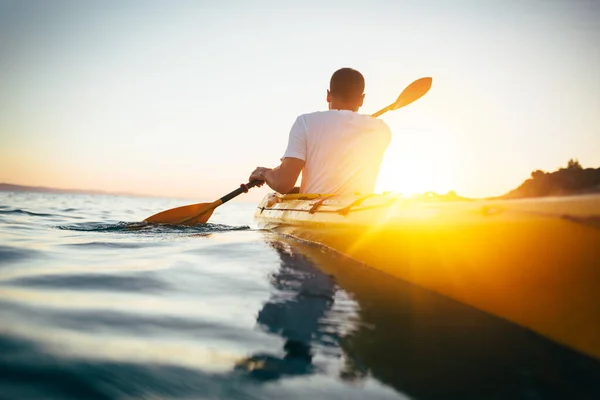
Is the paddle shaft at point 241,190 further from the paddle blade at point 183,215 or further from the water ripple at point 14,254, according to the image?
the water ripple at point 14,254

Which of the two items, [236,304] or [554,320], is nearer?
[554,320]

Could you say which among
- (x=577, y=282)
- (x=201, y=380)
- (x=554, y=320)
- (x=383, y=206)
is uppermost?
(x=383, y=206)

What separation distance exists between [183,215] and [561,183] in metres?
5.79

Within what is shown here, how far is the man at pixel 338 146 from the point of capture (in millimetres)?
3998

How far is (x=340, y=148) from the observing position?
13.3 feet

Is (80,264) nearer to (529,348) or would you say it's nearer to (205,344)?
(205,344)

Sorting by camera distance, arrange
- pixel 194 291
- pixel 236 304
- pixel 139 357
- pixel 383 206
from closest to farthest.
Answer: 1. pixel 139 357
2. pixel 236 304
3. pixel 194 291
4. pixel 383 206

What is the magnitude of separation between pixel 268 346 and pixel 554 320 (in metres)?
1.20

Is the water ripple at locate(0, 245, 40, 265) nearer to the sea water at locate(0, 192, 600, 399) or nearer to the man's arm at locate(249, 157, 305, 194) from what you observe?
the sea water at locate(0, 192, 600, 399)

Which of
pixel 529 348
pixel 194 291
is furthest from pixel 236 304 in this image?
pixel 529 348

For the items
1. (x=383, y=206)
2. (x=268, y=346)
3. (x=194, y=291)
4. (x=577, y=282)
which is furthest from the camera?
(x=383, y=206)

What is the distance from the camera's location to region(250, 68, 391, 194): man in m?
4.00

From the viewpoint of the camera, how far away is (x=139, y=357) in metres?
1.22

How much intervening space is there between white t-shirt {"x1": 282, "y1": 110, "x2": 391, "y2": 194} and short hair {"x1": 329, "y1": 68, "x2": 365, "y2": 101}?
18.6 inches
